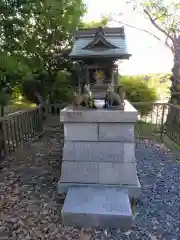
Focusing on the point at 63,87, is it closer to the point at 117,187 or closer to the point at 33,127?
the point at 33,127

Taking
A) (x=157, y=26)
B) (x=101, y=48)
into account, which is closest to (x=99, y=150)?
(x=101, y=48)

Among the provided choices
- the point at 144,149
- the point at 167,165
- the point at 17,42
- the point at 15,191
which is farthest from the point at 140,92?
the point at 15,191

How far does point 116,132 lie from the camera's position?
11.4 feet

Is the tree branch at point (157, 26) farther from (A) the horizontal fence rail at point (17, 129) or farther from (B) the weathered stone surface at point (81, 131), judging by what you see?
(B) the weathered stone surface at point (81, 131)

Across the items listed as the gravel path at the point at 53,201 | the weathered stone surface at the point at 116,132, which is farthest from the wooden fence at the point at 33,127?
the weathered stone surface at the point at 116,132

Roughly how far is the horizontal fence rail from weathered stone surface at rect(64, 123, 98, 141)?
5.16 feet

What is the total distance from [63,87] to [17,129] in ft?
9.27

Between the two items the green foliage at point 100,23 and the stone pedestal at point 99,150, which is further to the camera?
the green foliage at point 100,23

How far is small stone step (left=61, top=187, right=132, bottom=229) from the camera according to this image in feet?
9.13

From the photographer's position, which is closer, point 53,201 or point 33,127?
point 53,201

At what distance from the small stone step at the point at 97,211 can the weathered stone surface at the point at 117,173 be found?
0.96 ft

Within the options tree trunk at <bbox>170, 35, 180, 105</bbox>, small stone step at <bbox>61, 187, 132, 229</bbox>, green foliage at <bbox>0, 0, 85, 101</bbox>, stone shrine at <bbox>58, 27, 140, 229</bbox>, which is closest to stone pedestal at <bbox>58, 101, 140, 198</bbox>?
stone shrine at <bbox>58, 27, 140, 229</bbox>

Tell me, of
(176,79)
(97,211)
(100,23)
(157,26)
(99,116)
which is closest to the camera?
(97,211)

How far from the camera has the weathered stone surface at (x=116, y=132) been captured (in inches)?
136
